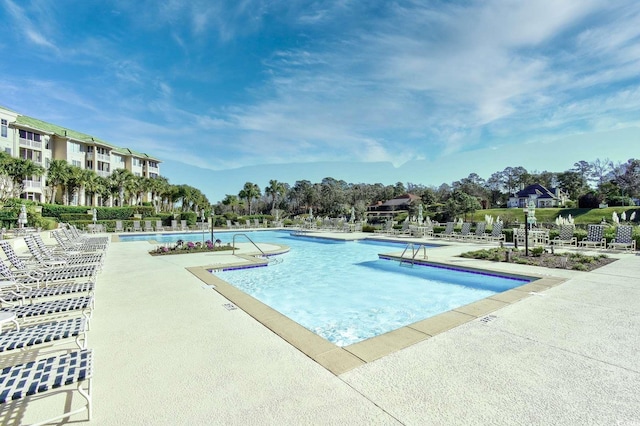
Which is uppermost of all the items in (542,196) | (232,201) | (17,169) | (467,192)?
(467,192)

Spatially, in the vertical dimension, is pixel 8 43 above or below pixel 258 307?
above

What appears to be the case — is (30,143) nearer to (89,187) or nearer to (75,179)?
(75,179)

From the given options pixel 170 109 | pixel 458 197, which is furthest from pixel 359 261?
pixel 458 197

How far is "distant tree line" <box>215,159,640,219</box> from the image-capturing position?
148 feet

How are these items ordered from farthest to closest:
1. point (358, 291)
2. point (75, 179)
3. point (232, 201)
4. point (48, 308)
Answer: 1. point (232, 201)
2. point (75, 179)
3. point (358, 291)
4. point (48, 308)

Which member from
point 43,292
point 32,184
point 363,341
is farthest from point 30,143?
point 363,341

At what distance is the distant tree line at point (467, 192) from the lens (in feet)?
148

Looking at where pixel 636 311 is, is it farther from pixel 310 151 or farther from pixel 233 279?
pixel 310 151

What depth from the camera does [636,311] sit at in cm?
452

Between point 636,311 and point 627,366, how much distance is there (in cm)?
234

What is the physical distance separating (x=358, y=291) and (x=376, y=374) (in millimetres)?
4655

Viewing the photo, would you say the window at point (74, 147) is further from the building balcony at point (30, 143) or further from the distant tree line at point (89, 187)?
the distant tree line at point (89, 187)

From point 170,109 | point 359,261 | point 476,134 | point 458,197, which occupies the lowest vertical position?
point 359,261

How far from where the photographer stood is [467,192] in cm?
6088
